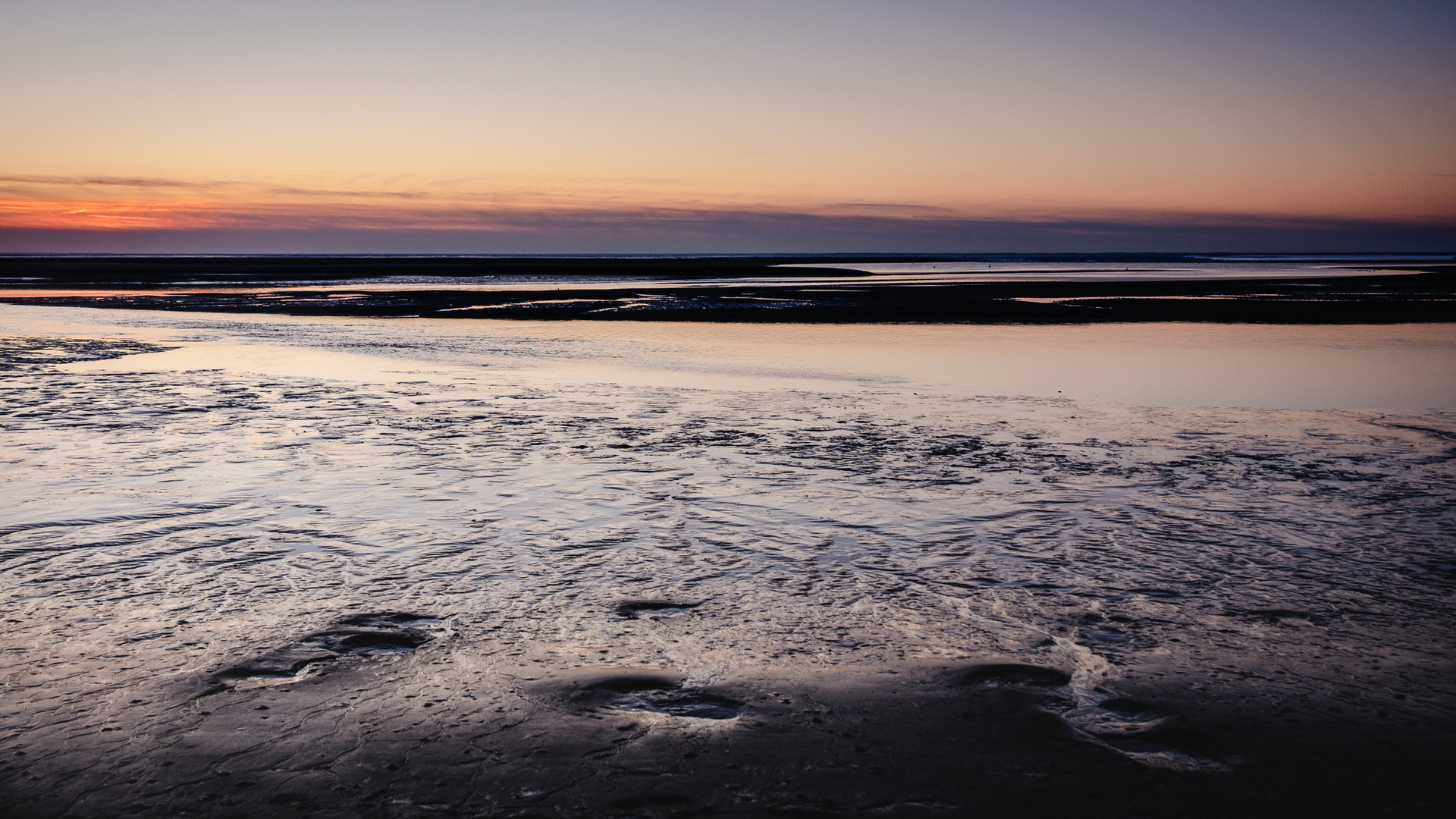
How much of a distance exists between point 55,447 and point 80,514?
2785mm

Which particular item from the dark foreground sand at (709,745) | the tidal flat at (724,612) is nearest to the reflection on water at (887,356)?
the tidal flat at (724,612)

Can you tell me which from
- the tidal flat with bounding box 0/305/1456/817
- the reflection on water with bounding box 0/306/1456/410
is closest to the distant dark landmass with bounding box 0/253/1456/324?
the reflection on water with bounding box 0/306/1456/410

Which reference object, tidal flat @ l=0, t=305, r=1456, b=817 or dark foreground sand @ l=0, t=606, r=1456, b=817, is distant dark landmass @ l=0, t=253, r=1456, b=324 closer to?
tidal flat @ l=0, t=305, r=1456, b=817

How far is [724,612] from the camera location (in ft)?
16.5

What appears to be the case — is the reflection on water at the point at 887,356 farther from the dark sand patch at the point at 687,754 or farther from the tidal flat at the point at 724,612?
the dark sand patch at the point at 687,754

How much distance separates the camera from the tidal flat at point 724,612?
136 inches

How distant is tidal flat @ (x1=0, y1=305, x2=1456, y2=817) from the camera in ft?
11.3

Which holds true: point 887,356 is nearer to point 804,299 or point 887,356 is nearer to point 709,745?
point 709,745

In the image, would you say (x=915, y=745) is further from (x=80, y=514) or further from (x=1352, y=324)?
(x=1352, y=324)

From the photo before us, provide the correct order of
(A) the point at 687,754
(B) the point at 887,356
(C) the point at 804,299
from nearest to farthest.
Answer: (A) the point at 687,754 < (B) the point at 887,356 < (C) the point at 804,299

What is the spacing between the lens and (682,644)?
461cm

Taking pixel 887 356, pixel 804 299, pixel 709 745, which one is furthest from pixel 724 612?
pixel 804 299

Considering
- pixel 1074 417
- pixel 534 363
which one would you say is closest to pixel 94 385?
pixel 534 363

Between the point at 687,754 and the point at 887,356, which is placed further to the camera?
the point at 887,356
